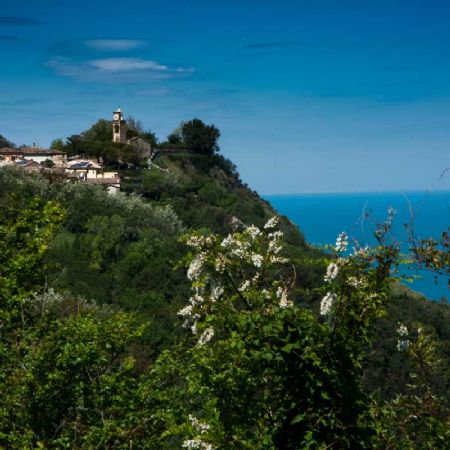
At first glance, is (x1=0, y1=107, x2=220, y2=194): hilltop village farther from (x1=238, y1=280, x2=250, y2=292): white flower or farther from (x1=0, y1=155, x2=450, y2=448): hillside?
(x1=238, y1=280, x2=250, y2=292): white flower

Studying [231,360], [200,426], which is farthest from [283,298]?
[200,426]

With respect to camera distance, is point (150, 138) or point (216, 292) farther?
point (150, 138)

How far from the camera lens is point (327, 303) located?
6.56m

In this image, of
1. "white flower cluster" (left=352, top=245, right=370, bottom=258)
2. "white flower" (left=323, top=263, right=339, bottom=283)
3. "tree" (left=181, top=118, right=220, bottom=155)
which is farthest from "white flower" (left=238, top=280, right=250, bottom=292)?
"tree" (left=181, top=118, right=220, bottom=155)

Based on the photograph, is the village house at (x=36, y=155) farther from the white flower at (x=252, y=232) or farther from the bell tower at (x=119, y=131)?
the white flower at (x=252, y=232)

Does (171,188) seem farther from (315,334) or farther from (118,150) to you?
(315,334)

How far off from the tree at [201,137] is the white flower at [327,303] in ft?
282

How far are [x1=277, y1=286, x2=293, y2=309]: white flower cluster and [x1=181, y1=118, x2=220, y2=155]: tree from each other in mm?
84891

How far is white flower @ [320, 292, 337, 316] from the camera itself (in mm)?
6535

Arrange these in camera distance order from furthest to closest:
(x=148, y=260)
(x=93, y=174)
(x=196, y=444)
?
1. (x=93, y=174)
2. (x=148, y=260)
3. (x=196, y=444)

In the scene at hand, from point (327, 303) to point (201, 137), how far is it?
86.0 m

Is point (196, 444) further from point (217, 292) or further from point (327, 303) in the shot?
point (327, 303)

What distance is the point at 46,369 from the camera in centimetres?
986

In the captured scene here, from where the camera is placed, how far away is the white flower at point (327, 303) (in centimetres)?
653
